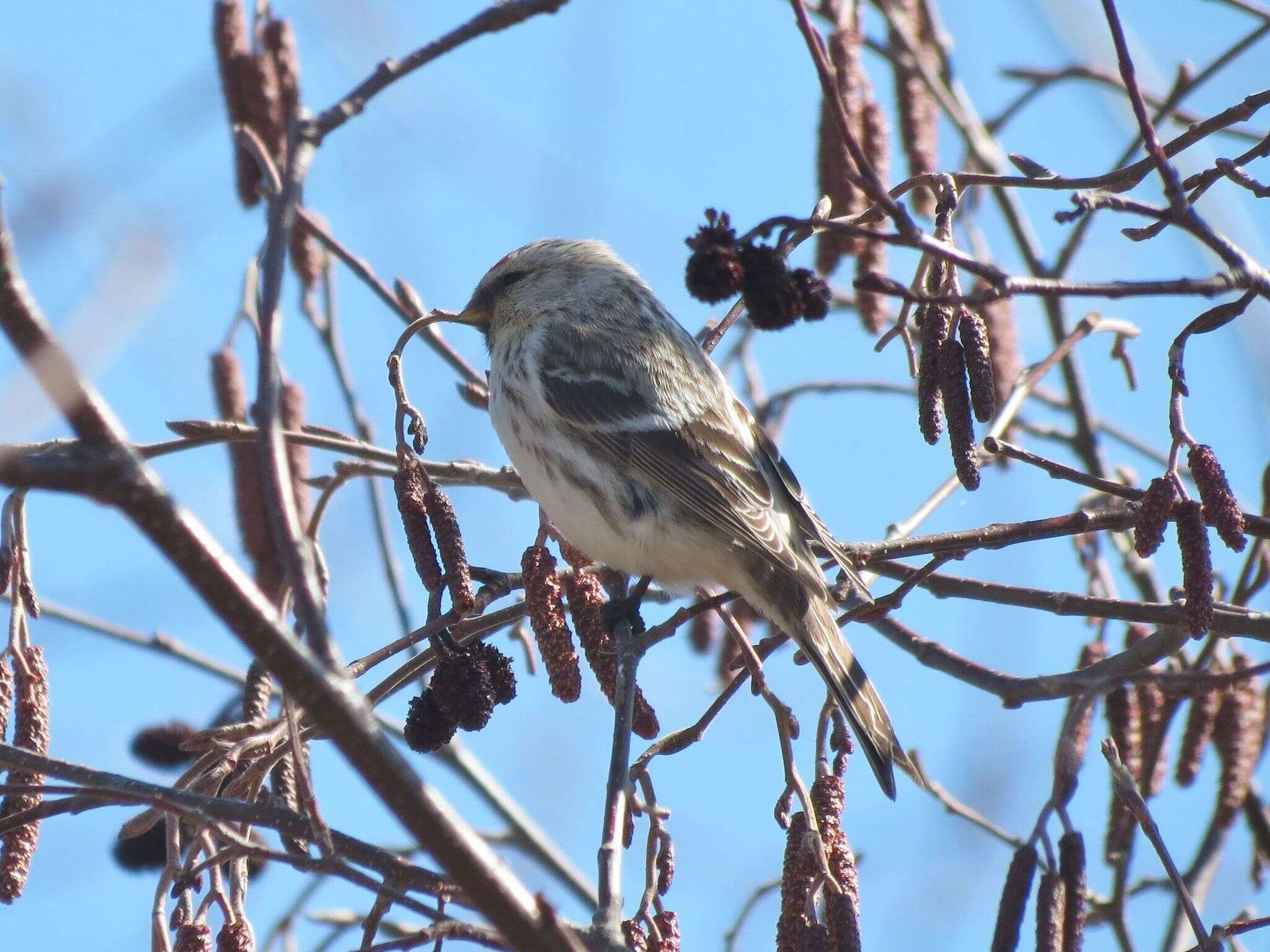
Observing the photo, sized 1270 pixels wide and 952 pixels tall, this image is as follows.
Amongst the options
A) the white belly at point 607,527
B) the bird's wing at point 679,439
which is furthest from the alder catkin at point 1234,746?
the white belly at point 607,527

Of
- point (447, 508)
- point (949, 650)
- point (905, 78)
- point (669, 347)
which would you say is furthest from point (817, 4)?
point (447, 508)

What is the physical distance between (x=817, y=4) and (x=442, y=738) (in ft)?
8.46

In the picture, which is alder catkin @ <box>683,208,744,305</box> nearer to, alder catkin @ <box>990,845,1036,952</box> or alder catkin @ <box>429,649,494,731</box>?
alder catkin @ <box>429,649,494,731</box>

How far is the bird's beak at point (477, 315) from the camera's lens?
12.9 ft

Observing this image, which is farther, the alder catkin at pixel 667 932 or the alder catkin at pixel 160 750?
the alder catkin at pixel 160 750

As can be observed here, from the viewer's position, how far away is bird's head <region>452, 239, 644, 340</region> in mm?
3955

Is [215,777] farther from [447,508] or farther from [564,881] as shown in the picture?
[564,881]

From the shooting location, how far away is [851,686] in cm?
298

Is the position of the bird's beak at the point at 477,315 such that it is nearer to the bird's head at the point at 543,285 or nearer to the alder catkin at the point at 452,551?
the bird's head at the point at 543,285

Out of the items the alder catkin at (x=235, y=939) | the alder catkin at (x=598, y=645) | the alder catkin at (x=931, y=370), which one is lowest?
the alder catkin at (x=235, y=939)

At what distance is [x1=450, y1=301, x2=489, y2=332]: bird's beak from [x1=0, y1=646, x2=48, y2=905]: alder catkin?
1.80 m

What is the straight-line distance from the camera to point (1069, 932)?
7.34 ft

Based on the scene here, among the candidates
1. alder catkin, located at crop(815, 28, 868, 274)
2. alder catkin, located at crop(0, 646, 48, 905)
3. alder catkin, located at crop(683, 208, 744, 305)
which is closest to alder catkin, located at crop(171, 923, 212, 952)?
alder catkin, located at crop(0, 646, 48, 905)

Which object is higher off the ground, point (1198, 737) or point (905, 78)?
point (905, 78)
